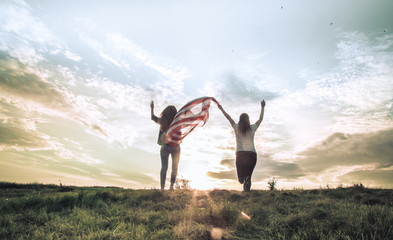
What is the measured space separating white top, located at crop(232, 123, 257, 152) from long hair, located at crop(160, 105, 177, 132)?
246 cm

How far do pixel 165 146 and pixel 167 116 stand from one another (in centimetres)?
118

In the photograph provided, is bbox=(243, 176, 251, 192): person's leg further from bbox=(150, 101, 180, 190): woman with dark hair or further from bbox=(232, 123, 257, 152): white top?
bbox=(150, 101, 180, 190): woman with dark hair

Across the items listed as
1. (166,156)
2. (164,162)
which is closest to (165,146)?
(166,156)

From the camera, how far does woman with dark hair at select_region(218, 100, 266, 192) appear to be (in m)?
7.68

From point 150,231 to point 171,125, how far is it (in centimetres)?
496

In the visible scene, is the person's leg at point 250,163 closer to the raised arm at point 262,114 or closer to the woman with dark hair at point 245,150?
the woman with dark hair at point 245,150

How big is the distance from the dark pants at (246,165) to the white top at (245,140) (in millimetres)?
147

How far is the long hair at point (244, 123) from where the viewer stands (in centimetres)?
788

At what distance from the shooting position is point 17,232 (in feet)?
11.7

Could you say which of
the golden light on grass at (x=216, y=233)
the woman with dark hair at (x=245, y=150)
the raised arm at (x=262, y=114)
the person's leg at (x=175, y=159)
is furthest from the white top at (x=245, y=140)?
the golden light on grass at (x=216, y=233)

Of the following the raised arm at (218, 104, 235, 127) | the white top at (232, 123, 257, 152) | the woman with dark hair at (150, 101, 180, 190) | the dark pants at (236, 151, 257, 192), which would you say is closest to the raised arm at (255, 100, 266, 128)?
the white top at (232, 123, 257, 152)

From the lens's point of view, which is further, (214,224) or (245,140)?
(245,140)

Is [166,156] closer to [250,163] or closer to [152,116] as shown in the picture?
[152,116]

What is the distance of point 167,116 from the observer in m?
8.56
